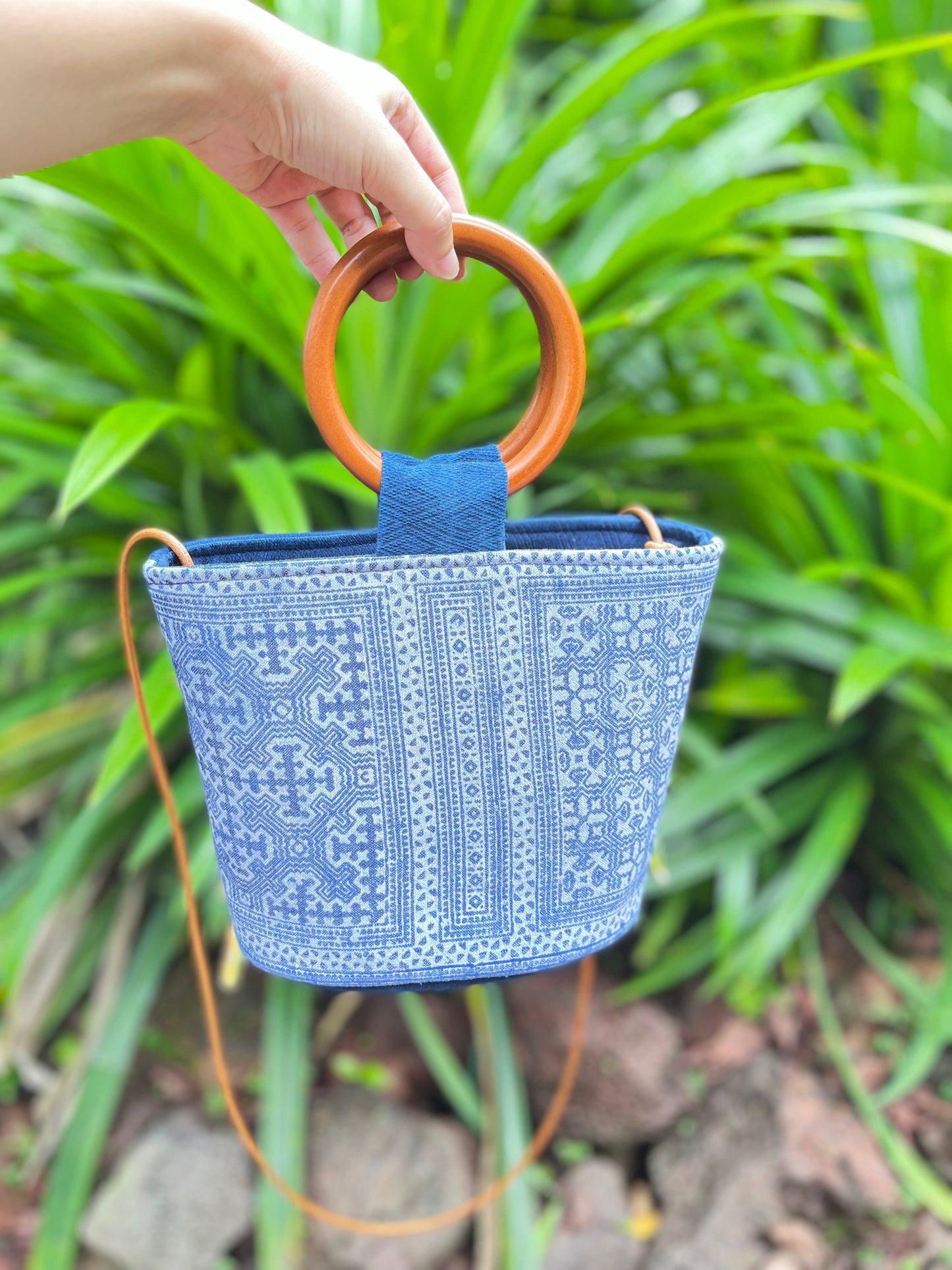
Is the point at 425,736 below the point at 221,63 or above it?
below

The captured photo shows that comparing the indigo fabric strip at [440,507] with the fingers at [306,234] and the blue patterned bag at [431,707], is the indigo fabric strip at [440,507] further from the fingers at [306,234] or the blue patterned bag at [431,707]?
the fingers at [306,234]

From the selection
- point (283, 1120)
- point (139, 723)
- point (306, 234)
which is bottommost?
point (283, 1120)

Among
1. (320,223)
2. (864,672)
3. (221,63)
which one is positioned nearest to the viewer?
(221,63)

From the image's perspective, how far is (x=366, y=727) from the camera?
0.38 m

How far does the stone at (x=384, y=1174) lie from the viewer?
894 mm

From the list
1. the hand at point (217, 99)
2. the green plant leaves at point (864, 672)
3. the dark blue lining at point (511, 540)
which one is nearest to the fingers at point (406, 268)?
the hand at point (217, 99)

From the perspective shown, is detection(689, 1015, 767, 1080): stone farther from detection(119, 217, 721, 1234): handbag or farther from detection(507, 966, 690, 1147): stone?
detection(119, 217, 721, 1234): handbag

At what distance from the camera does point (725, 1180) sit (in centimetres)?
94

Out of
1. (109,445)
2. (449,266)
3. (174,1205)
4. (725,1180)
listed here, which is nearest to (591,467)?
(109,445)

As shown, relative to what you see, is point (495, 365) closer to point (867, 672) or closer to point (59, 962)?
point (867, 672)

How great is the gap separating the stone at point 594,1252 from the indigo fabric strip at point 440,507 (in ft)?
2.74

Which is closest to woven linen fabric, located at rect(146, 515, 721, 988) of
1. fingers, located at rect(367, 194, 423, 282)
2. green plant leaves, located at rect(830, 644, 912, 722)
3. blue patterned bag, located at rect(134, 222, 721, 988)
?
blue patterned bag, located at rect(134, 222, 721, 988)

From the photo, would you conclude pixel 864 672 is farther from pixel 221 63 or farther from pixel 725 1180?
pixel 221 63

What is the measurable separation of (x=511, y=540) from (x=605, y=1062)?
74 cm
